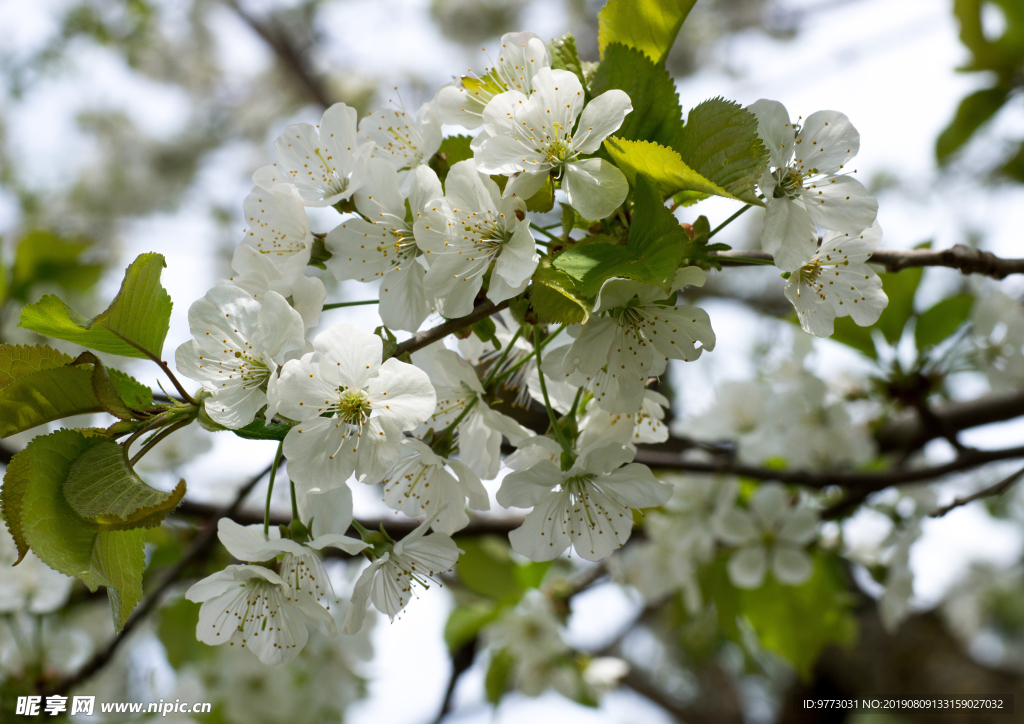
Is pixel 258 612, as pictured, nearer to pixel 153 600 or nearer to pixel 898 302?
pixel 153 600

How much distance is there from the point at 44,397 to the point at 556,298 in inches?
24.2

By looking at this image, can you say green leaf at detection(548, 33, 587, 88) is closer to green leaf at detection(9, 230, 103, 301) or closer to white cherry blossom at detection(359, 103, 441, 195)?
white cherry blossom at detection(359, 103, 441, 195)

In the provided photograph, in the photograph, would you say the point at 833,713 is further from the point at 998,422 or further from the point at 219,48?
the point at 219,48

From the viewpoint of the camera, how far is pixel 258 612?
3.04 feet

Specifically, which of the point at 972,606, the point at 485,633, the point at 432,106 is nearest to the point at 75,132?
the point at 485,633

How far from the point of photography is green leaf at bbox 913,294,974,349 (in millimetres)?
1955

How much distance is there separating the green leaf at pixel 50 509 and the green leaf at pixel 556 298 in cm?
56

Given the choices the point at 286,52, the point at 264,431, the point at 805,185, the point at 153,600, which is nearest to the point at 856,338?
the point at 805,185

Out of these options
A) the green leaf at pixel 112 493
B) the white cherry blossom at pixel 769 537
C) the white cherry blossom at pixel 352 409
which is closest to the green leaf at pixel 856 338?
the white cherry blossom at pixel 769 537

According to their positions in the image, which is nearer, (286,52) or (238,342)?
(238,342)

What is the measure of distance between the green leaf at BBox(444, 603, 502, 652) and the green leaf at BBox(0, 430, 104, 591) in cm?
168

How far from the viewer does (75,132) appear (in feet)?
22.3

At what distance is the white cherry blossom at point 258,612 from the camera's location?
85 cm

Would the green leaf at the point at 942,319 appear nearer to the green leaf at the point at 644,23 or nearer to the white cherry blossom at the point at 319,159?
the green leaf at the point at 644,23
